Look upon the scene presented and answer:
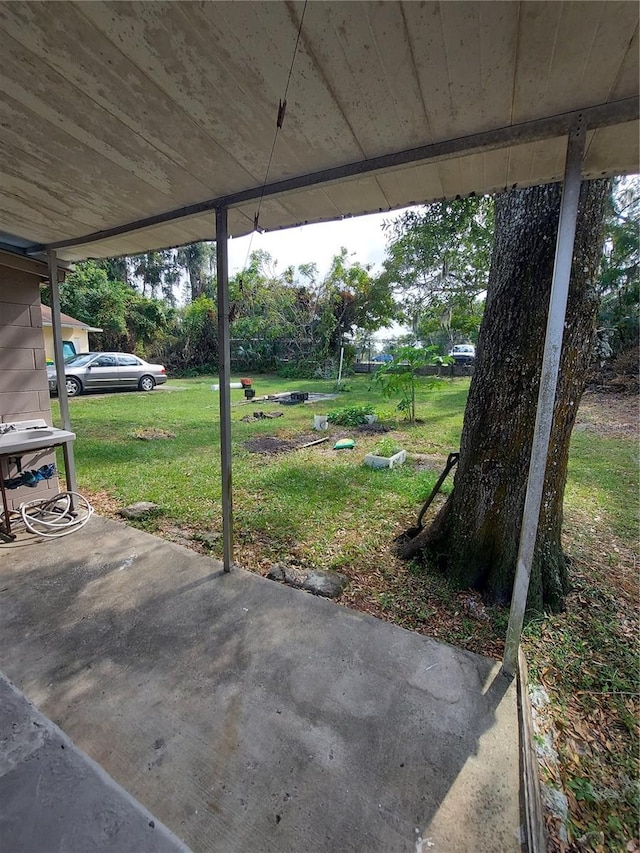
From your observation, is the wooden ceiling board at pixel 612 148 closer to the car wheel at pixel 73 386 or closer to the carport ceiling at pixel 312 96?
the carport ceiling at pixel 312 96

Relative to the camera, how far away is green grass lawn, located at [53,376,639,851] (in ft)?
4.52

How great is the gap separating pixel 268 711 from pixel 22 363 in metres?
3.04

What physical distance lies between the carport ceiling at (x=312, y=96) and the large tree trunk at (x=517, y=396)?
321 mm

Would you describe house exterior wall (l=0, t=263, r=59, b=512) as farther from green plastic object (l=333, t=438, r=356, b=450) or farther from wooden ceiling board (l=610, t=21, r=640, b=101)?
wooden ceiling board (l=610, t=21, r=640, b=101)

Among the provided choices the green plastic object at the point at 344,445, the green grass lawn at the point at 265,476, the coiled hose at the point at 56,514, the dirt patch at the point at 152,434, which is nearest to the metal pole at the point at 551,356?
the green grass lawn at the point at 265,476

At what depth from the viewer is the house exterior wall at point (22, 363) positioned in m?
2.78

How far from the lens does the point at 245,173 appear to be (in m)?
1.70

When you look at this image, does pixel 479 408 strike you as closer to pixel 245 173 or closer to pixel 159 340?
pixel 245 173

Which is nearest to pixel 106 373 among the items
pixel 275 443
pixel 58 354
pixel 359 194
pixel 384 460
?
pixel 275 443

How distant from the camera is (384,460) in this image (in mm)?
4348

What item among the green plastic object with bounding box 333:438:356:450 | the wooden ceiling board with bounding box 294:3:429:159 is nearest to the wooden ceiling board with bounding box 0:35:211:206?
the wooden ceiling board with bounding box 294:3:429:159

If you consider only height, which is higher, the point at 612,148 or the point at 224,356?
the point at 612,148

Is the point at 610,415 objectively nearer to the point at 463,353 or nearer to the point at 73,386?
the point at 463,353

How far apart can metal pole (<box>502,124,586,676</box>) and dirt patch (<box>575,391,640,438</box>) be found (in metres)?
5.62
